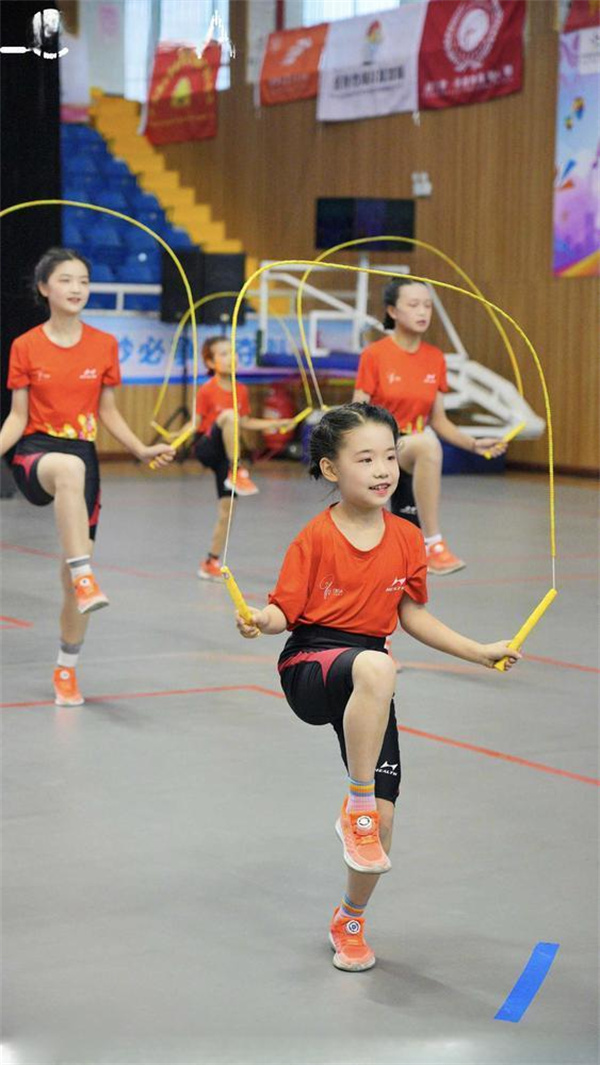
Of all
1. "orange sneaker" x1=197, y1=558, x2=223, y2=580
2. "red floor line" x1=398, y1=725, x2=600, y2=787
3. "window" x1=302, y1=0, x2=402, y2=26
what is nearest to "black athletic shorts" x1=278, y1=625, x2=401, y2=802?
"red floor line" x1=398, y1=725, x2=600, y2=787

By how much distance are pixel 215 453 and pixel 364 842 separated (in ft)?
19.7

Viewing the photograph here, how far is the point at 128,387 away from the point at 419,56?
4811 mm

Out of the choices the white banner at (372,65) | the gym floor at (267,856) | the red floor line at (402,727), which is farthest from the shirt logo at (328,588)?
the white banner at (372,65)

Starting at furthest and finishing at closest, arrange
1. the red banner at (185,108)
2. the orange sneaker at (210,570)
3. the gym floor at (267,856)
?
1. the red banner at (185,108)
2. the orange sneaker at (210,570)
3. the gym floor at (267,856)

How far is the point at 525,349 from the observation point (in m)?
15.8

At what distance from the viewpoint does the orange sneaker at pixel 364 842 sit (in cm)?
307

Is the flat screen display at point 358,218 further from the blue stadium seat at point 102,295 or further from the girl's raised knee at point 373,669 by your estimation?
the girl's raised knee at point 373,669

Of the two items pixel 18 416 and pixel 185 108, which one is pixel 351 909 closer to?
pixel 18 416

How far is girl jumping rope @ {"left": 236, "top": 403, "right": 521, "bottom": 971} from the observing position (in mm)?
3111

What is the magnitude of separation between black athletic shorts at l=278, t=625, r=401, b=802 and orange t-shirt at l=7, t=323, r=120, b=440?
255cm

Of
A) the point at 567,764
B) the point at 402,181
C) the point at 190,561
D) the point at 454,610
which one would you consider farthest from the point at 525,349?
the point at 567,764

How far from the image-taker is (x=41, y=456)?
18.3 feet

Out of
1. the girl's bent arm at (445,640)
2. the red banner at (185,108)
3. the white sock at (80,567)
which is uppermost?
the red banner at (185,108)

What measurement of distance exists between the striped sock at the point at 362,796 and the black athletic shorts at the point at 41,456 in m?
2.76
